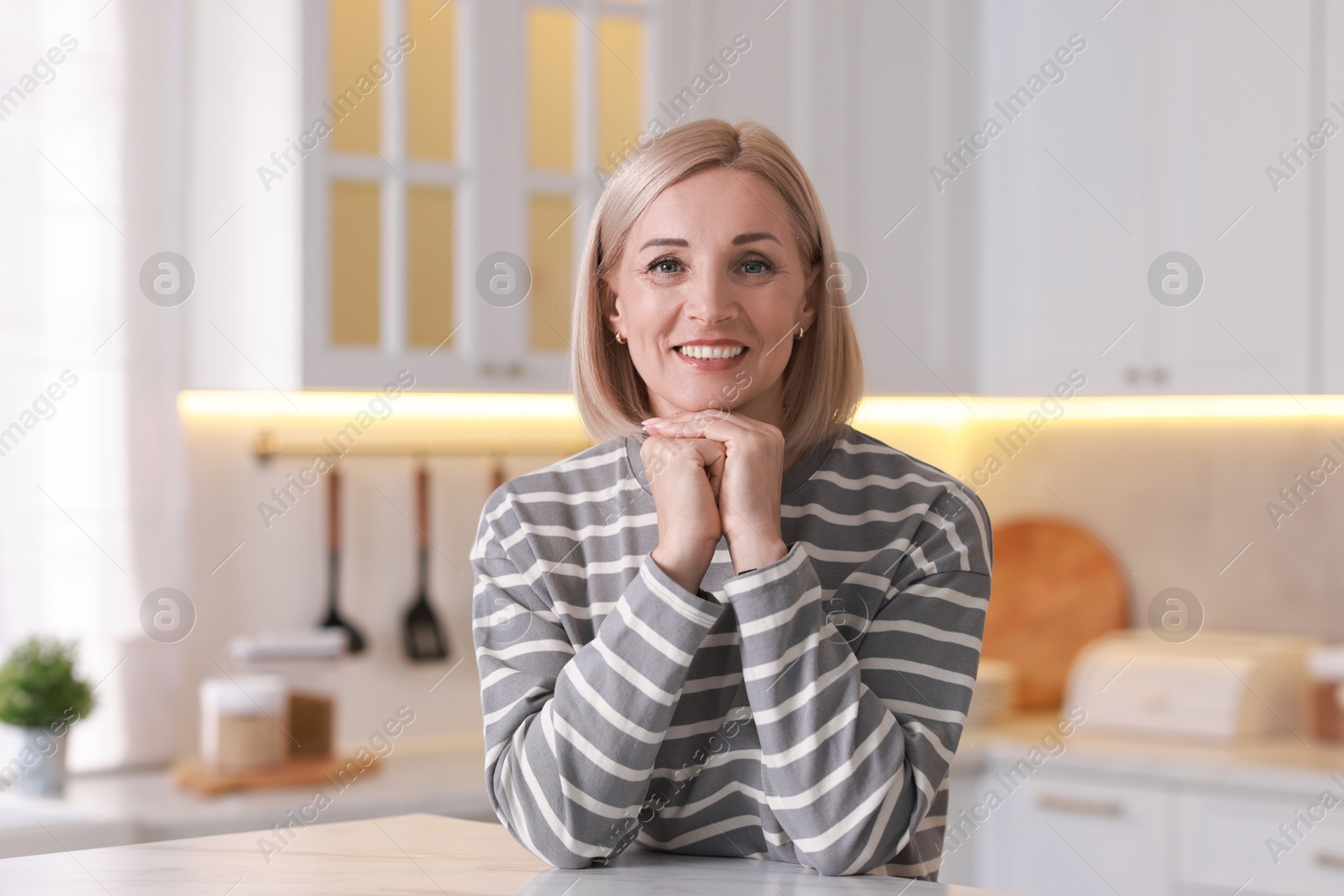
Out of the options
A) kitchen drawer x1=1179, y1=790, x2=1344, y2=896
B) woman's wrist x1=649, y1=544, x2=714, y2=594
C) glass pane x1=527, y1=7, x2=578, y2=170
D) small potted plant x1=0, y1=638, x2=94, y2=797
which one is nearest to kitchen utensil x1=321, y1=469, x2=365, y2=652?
small potted plant x1=0, y1=638, x2=94, y2=797

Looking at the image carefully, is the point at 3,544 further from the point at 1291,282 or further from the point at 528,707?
the point at 1291,282

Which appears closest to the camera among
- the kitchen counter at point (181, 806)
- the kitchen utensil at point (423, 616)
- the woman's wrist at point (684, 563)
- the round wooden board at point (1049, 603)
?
the woman's wrist at point (684, 563)

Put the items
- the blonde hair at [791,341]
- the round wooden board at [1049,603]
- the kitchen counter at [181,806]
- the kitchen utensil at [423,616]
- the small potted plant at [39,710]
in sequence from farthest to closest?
the round wooden board at [1049,603] < the kitchen utensil at [423,616] < the small potted plant at [39,710] < the kitchen counter at [181,806] < the blonde hair at [791,341]

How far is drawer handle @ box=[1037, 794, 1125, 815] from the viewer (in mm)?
2578

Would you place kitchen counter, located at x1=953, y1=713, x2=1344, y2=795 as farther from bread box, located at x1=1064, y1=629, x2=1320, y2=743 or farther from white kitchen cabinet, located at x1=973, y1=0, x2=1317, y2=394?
white kitchen cabinet, located at x1=973, y1=0, x2=1317, y2=394

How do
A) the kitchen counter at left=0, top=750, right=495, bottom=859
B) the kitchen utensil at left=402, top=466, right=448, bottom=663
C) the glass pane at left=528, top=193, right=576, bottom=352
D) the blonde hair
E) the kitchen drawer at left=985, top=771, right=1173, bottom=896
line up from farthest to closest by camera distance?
the kitchen utensil at left=402, top=466, right=448, bottom=663
the glass pane at left=528, top=193, right=576, bottom=352
the kitchen drawer at left=985, top=771, right=1173, bottom=896
the kitchen counter at left=0, top=750, right=495, bottom=859
the blonde hair

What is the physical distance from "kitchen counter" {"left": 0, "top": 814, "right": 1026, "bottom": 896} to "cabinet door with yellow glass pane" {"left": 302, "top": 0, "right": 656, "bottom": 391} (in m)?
1.51

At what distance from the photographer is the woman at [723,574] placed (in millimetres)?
916

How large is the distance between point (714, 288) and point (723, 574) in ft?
0.74

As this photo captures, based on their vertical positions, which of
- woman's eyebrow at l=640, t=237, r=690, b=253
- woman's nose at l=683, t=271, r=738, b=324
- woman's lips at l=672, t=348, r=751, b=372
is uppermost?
woman's eyebrow at l=640, t=237, r=690, b=253

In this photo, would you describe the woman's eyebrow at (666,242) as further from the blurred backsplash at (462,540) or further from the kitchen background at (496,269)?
the blurred backsplash at (462,540)

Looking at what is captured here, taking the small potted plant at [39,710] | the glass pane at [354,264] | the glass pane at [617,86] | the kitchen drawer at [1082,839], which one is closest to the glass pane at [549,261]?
the glass pane at [617,86]

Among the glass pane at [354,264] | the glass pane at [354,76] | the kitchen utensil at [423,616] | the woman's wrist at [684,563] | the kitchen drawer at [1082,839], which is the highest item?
the glass pane at [354,76]

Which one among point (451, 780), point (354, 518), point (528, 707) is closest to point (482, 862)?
point (528, 707)
